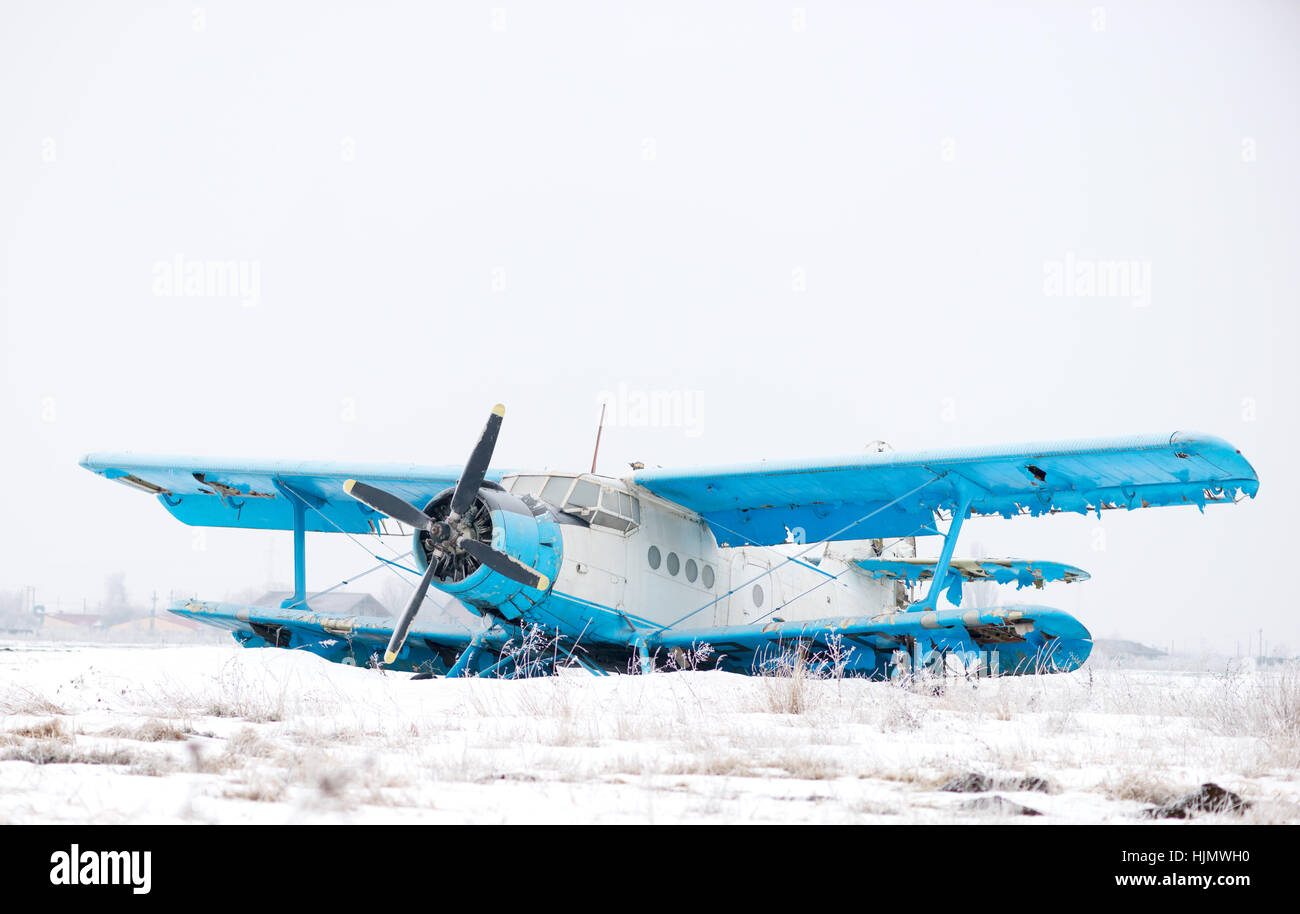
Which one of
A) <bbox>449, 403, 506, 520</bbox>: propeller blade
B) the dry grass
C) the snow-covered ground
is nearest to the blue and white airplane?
<bbox>449, 403, 506, 520</bbox>: propeller blade

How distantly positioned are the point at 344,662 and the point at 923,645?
391 inches

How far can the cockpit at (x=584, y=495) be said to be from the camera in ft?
49.3

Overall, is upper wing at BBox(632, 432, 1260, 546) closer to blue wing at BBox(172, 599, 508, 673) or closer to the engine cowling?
the engine cowling

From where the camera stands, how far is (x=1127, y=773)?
6.19m

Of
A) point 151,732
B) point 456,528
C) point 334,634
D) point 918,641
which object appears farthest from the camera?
point 334,634

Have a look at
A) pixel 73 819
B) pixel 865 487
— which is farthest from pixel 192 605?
pixel 73 819

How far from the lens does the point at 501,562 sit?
13039 mm

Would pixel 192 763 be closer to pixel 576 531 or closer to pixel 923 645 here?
Result: pixel 576 531

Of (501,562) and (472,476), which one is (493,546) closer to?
(501,562)

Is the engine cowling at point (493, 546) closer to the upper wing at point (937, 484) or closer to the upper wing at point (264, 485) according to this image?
the upper wing at point (264, 485)

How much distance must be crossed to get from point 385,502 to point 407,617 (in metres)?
1.42

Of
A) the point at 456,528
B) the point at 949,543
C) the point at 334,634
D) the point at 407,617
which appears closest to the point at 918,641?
the point at 949,543

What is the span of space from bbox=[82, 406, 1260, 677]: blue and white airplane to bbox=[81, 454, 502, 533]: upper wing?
0.04 meters
